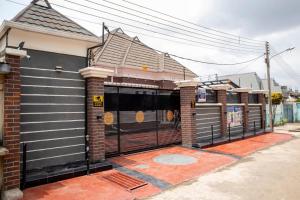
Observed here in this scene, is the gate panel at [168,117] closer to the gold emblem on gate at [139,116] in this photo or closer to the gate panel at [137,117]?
the gate panel at [137,117]

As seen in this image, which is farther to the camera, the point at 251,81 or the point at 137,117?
the point at 251,81

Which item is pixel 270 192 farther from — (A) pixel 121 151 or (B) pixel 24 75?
(B) pixel 24 75

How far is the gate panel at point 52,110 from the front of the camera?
21.2 feet

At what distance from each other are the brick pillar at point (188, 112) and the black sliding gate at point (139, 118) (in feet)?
1.74

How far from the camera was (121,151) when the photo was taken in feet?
31.0

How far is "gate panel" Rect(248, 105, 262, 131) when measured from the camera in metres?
16.8

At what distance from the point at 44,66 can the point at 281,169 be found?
26.9 feet

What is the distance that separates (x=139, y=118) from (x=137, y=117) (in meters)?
0.13

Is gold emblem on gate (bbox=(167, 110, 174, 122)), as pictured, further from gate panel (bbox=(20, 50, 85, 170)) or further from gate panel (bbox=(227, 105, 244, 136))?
gate panel (bbox=(20, 50, 85, 170))

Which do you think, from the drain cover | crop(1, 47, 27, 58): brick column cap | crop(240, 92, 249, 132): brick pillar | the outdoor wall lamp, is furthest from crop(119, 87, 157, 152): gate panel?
crop(240, 92, 249, 132): brick pillar

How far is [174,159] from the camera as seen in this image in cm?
877

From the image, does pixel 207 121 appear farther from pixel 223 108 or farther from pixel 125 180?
pixel 125 180

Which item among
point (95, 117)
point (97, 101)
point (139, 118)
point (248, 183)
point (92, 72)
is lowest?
point (248, 183)

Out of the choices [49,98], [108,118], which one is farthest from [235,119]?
[49,98]
